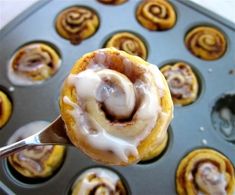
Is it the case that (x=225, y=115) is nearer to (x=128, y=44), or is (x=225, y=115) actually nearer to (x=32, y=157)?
(x=128, y=44)

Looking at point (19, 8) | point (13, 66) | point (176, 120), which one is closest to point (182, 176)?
point (176, 120)

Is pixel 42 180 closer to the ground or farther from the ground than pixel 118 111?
closer to the ground

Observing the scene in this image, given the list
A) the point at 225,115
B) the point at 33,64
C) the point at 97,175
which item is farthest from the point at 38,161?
the point at 225,115

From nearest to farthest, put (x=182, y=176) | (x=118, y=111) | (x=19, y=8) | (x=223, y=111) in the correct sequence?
1. (x=118, y=111)
2. (x=182, y=176)
3. (x=223, y=111)
4. (x=19, y=8)

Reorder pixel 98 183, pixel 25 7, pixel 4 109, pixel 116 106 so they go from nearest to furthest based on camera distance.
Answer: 1. pixel 116 106
2. pixel 98 183
3. pixel 4 109
4. pixel 25 7

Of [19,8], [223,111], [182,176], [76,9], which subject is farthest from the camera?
[19,8]

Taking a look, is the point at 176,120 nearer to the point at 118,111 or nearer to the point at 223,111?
the point at 223,111
